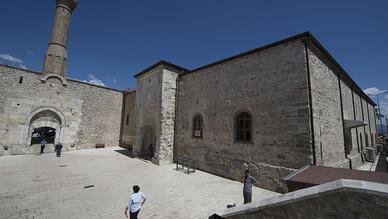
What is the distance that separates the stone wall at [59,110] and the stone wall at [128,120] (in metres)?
0.72

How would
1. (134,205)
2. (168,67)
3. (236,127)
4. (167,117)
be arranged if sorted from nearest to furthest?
(134,205)
(236,127)
(167,117)
(168,67)

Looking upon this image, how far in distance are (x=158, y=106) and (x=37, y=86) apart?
36.0 ft

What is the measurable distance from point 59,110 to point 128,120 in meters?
6.06

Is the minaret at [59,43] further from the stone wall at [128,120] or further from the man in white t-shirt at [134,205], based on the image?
the man in white t-shirt at [134,205]

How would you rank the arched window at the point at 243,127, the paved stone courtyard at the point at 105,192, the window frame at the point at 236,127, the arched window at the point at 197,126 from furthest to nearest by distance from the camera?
the arched window at the point at 197,126, the arched window at the point at 243,127, the window frame at the point at 236,127, the paved stone courtyard at the point at 105,192

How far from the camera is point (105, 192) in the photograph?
636 cm

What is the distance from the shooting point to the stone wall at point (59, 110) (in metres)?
13.0

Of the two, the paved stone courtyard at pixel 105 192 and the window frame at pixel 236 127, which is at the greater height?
the window frame at pixel 236 127

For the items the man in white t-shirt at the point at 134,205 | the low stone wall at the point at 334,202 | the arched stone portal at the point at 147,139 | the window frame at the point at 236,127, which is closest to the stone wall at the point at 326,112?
the window frame at the point at 236,127

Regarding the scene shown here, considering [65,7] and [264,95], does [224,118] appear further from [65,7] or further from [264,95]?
[65,7]

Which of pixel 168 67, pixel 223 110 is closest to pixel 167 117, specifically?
pixel 168 67

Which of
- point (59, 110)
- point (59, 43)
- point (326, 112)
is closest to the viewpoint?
point (326, 112)

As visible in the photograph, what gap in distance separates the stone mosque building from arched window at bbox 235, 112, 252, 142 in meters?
0.05

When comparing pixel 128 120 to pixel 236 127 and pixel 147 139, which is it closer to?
pixel 147 139
